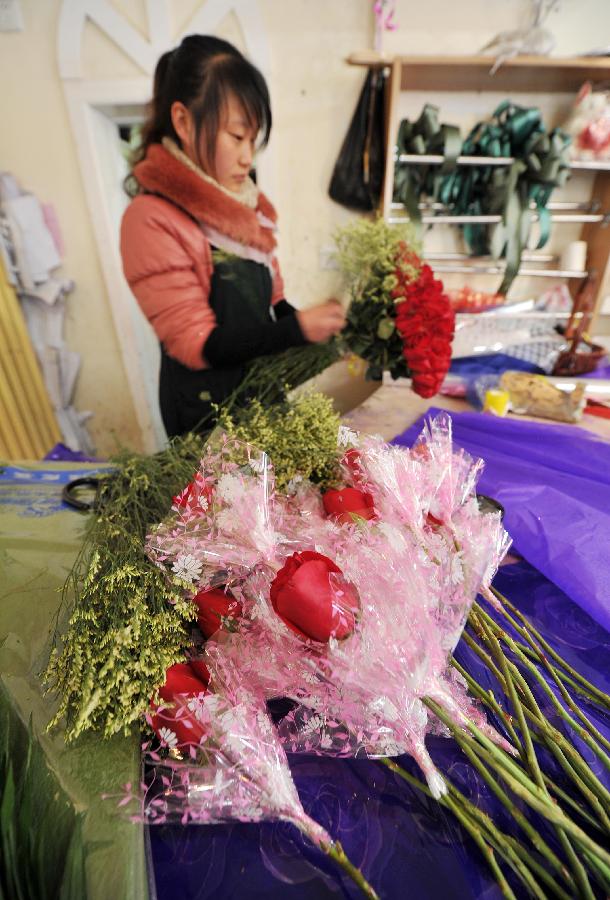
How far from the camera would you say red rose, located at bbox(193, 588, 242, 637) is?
41cm

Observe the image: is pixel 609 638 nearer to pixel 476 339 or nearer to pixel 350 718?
pixel 350 718

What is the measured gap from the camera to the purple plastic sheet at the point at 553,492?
589 mm

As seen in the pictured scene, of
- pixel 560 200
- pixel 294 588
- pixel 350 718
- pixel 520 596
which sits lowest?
pixel 520 596

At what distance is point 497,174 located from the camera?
161 cm

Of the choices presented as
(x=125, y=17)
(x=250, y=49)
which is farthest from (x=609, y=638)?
(x=125, y=17)

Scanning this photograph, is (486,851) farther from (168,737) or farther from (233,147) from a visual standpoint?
(233,147)

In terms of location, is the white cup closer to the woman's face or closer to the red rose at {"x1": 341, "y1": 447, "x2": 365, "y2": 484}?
the woman's face

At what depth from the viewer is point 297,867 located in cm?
33

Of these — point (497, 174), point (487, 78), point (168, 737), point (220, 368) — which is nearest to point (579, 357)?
point (497, 174)

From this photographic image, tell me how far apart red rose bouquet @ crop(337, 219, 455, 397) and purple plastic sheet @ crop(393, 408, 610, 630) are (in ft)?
0.67

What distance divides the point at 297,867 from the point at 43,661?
12.3 inches

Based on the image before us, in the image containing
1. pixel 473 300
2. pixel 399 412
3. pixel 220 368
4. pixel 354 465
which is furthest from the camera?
A: pixel 473 300

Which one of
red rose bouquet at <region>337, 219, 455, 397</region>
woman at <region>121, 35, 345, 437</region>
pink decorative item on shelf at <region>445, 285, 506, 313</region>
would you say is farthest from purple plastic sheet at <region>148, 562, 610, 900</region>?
pink decorative item on shelf at <region>445, 285, 506, 313</region>

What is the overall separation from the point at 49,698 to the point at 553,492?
79 cm
